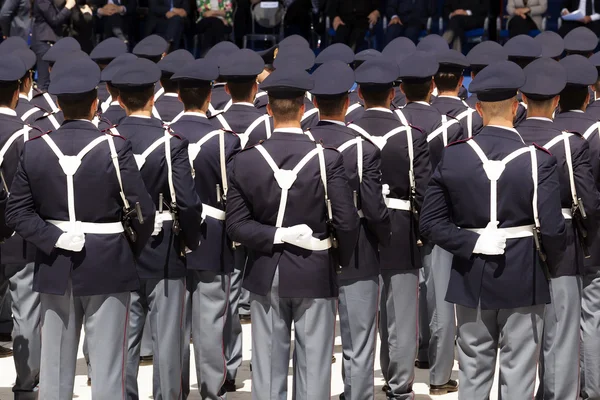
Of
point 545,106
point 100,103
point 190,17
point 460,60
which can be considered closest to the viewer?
point 545,106

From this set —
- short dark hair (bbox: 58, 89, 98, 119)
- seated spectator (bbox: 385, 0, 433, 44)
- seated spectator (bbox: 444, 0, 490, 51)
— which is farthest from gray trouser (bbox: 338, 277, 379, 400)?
seated spectator (bbox: 385, 0, 433, 44)

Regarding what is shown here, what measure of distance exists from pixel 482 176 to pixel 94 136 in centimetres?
170

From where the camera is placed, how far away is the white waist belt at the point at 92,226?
503 centimetres

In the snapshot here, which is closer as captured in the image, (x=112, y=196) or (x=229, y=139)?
(x=112, y=196)

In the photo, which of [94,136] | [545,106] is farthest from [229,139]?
[545,106]

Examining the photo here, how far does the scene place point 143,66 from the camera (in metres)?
5.69

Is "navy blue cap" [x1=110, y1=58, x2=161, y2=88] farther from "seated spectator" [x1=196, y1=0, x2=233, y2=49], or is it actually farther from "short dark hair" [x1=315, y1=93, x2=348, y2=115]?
"seated spectator" [x1=196, y1=0, x2=233, y2=49]

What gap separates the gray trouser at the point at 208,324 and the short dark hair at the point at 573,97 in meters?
→ 2.06

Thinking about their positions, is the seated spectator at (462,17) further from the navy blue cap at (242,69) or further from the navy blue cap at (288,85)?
the navy blue cap at (288,85)

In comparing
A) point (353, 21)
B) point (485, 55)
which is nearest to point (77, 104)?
point (485, 55)

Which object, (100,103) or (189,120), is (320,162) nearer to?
(189,120)

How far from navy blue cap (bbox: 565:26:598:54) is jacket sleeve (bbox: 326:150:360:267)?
13.9 feet

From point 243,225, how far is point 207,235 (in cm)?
109

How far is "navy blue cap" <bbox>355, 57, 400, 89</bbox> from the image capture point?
19.9 feet
